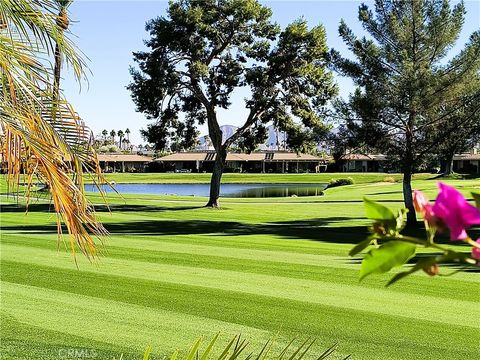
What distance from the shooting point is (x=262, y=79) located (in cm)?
2998

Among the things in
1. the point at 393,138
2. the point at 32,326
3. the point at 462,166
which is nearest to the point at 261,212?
the point at 393,138

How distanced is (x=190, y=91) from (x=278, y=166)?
72.5 meters

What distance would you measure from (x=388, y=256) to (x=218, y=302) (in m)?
7.79

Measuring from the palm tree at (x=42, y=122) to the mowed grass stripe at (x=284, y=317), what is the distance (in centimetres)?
256

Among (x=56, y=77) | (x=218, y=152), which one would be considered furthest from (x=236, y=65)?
(x=56, y=77)

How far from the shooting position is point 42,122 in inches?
185

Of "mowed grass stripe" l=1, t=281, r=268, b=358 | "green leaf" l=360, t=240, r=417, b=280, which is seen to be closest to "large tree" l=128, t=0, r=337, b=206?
"mowed grass stripe" l=1, t=281, r=268, b=358

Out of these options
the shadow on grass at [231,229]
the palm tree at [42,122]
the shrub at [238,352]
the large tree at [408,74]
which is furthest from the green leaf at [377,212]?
the large tree at [408,74]

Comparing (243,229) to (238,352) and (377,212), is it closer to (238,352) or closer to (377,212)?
(238,352)

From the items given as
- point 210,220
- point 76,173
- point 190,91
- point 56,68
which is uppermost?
point 190,91

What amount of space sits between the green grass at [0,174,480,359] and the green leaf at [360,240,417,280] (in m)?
5.36

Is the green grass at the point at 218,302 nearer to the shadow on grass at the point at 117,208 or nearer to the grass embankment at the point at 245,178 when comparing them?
the shadow on grass at the point at 117,208

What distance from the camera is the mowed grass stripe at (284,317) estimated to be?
265 inches

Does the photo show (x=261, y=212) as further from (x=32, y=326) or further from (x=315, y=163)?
(x=315, y=163)
